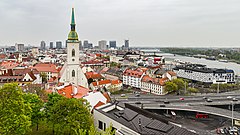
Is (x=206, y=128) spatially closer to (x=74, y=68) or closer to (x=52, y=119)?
(x=52, y=119)

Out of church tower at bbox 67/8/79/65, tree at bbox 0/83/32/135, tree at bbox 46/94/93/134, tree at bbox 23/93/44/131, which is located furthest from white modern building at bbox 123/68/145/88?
tree at bbox 0/83/32/135

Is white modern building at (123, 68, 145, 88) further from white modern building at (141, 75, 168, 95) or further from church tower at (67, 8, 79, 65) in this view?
church tower at (67, 8, 79, 65)

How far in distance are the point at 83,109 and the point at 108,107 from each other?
446 centimetres

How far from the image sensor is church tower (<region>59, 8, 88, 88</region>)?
3919 cm

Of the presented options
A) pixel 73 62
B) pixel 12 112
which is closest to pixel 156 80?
pixel 73 62

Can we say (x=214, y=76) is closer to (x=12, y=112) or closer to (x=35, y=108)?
(x=35, y=108)

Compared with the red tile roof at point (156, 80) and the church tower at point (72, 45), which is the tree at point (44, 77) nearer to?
the church tower at point (72, 45)

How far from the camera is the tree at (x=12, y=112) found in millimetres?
16281

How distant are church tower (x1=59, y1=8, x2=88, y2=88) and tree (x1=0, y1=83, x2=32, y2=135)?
22.2 m

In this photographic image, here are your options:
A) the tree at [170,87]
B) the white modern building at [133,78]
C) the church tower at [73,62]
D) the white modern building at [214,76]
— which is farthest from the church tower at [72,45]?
the white modern building at [214,76]

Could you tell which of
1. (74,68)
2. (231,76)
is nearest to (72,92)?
(74,68)

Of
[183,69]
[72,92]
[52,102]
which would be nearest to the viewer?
[52,102]

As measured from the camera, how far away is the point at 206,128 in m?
29.2

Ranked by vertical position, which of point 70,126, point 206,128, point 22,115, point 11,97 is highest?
point 11,97
